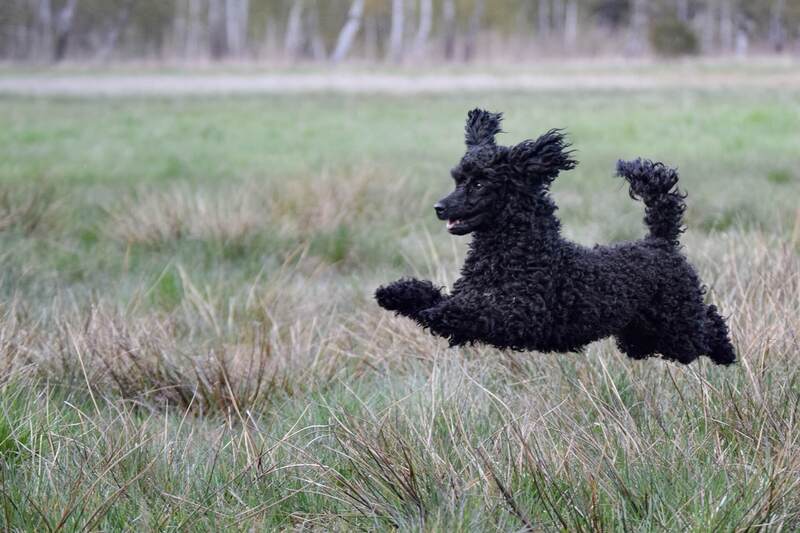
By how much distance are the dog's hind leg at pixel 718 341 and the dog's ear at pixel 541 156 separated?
2.05 ft

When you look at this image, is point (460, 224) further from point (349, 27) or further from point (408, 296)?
point (349, 27)

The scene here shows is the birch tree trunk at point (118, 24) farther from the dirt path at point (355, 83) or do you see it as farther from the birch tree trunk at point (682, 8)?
the dirt path at point (355, 83)

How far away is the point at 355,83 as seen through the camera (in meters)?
26.9

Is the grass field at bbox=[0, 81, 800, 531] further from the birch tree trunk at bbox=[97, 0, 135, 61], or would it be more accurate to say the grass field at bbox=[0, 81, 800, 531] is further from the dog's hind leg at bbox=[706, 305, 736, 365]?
the birch tree trunk at bbox=[97, 0, 135, 61]

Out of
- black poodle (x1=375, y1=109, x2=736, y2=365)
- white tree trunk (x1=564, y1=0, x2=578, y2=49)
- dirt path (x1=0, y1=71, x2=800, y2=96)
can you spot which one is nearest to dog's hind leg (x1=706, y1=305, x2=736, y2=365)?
black poodle (x1=375, y1=109, x2=736, y2=365)

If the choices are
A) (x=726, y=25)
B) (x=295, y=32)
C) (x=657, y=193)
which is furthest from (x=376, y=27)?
(x=657, y=193)

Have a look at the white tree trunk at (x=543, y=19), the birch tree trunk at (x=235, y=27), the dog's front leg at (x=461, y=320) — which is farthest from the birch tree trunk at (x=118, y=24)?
the dog's front leg at (x=461, y=320)

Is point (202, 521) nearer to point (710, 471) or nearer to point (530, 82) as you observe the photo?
point (710, 471)

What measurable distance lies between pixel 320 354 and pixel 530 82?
22.3 m

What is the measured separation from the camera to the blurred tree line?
4859 cm

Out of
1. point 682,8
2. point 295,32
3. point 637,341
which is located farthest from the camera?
point 295,32

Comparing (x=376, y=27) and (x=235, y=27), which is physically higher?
(x=376, y=27)

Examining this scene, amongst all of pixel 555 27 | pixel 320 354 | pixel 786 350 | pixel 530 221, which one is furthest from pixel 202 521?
pixel 555 27

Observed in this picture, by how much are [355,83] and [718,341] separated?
24859 mm
